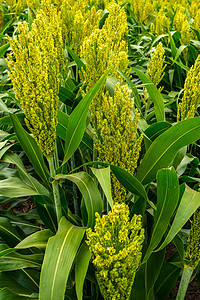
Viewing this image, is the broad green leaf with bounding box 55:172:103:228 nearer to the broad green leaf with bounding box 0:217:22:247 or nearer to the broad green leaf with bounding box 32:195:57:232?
the broad green leaf with bounding box 32:195:57:232

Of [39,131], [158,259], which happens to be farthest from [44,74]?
[158,259]

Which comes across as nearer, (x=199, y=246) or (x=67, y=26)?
(x=199, y=246)

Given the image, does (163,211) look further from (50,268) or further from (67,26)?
(67,26)

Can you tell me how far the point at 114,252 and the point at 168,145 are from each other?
20.5 inches

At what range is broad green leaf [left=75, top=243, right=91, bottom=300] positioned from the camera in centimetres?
90

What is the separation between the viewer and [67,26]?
2178 mm

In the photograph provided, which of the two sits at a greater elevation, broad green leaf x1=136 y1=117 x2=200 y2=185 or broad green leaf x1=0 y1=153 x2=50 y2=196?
broad green leaf x1=136 y1=117 x2=200 y2=185

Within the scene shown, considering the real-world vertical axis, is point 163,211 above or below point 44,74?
below

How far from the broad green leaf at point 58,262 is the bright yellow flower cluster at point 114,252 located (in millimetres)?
154

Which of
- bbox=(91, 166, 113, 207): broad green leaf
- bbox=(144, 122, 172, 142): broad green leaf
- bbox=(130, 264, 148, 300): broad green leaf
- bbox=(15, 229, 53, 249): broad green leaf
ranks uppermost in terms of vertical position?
bbox=(91, 166, 113, 207): broad green leaf

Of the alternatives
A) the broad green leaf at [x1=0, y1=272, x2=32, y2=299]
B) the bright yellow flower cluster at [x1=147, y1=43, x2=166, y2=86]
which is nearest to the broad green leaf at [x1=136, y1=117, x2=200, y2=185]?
the bright yellow flower cluster at [x1=147, y1=43, x2=166, y2=86]

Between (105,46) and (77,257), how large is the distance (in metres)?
0.68

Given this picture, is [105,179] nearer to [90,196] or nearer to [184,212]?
[90,196]

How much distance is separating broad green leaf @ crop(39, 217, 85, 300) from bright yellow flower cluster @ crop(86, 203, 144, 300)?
15 centimetres
